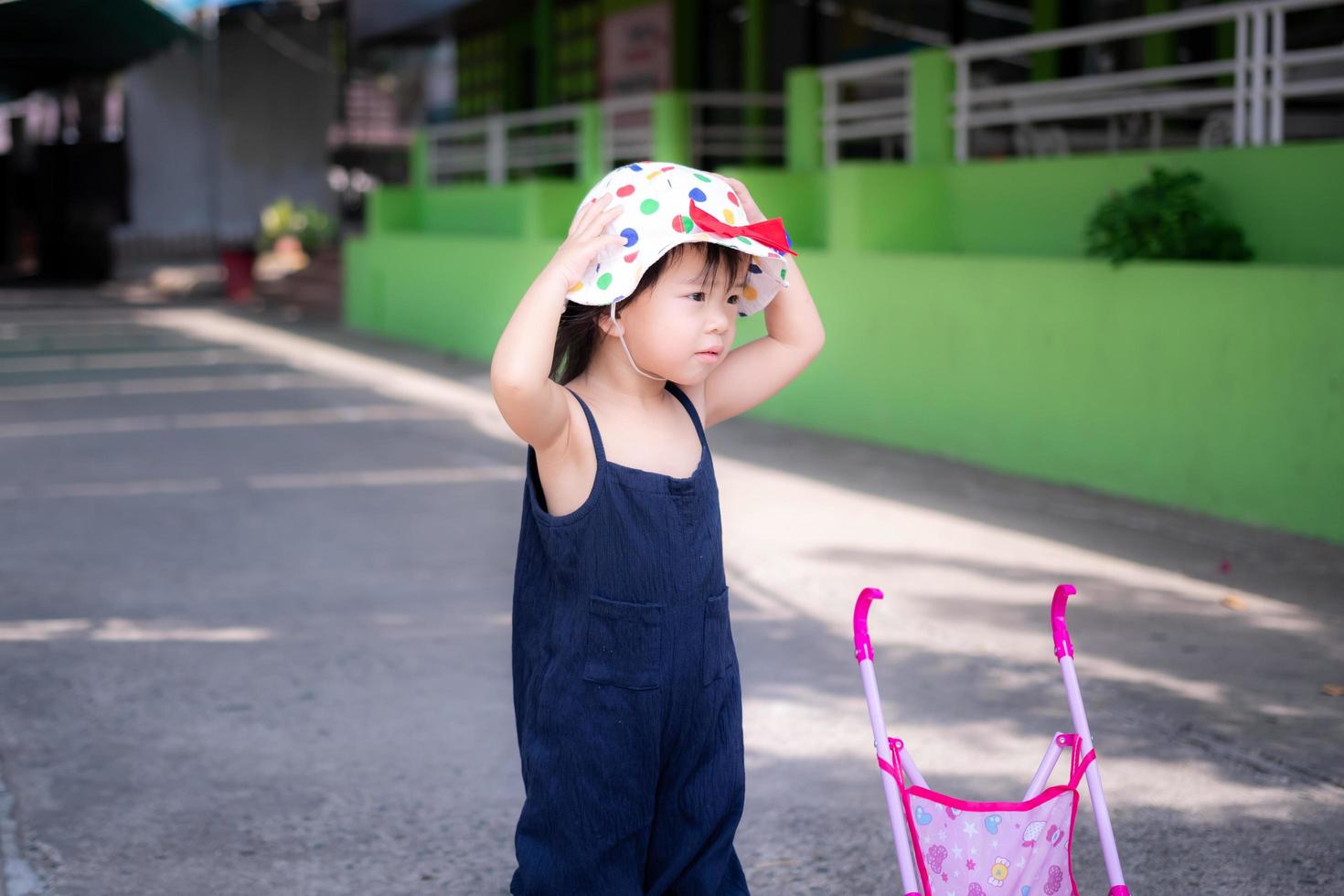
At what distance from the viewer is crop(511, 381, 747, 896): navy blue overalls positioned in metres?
2.47

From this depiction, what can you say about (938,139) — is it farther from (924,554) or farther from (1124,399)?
(924,554)

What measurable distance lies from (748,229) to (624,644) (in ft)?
2.23

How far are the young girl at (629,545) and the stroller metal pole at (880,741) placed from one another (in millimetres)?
230

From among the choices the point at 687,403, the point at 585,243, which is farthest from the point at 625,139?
the point at 585,243

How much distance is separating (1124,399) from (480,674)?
408 centimetres

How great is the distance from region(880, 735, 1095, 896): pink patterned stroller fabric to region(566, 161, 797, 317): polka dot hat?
3.00 feet

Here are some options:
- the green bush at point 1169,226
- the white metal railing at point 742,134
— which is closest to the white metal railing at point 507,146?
the white metal railing at point 742,134

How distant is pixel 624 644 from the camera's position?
8.13ft

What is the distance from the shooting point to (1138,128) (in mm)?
11102

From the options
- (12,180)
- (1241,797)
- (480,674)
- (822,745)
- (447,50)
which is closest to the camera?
(1241,797)

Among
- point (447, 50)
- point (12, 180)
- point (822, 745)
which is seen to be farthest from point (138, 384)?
point (12, 180)

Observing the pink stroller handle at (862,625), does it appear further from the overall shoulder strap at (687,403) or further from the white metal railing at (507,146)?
the white metal railing at (507,146)

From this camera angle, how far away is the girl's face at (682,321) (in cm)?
242

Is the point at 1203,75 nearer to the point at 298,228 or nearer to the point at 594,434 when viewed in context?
the point at 594,434
